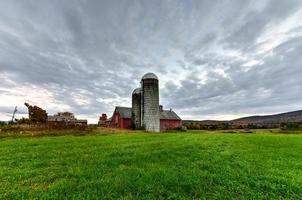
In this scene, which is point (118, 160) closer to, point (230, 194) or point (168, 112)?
point (230, 194)

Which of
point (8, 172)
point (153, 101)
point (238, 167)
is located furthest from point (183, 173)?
point (153, 101)

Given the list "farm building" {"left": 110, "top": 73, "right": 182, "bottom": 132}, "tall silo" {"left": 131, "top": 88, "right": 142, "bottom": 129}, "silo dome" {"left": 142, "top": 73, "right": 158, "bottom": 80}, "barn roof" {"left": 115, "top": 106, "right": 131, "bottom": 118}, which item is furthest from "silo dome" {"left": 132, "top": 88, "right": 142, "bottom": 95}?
"barn roof" {"left": 115, "top": 106, "right": 131, "bottom": 118}

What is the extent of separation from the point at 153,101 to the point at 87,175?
26.4m

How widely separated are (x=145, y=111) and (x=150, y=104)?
1.54 m

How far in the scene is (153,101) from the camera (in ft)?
101

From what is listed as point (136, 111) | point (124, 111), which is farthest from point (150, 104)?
point (124, 111)

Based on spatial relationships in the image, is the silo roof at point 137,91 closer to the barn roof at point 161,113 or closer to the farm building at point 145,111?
the farm building at point 145,111

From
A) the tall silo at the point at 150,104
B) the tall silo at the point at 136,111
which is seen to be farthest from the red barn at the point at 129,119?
the tall silo at the point at 150,104

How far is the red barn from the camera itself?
3619 cm

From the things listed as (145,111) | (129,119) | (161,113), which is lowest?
(129,119)

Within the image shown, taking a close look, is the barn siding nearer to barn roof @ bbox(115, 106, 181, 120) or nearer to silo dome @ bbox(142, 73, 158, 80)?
barn roof @ bbox(115, 106, 181, 120)

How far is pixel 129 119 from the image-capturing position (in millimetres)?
36344

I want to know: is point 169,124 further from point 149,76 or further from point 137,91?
point 149,76

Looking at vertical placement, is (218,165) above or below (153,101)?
below
